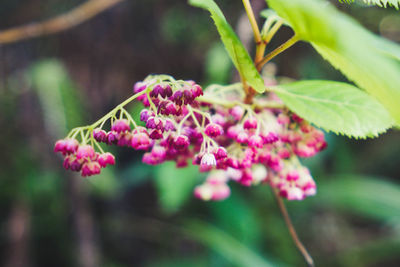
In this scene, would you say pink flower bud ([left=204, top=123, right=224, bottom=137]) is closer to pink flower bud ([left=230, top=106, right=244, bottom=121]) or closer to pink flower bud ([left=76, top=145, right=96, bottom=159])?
pink flower bud ([left=230, top=106, right=244, bottom=121])

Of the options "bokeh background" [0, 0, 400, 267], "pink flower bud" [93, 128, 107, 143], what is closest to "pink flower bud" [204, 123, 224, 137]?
"pink flower bud" [93, 128, 107, 143]

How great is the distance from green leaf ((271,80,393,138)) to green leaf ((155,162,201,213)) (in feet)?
5.33

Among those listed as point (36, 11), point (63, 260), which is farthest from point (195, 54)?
point (63, 260)

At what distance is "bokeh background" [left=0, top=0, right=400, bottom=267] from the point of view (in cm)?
273

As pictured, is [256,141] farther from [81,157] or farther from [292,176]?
[81,157]

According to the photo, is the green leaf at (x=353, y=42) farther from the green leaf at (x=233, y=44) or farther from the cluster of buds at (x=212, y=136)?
the cluster of buds at (x=212, y=136)

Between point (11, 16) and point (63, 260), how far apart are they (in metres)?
2.49

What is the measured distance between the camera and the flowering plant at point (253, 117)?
2.04 feet

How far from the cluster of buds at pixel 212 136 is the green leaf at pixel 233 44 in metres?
0.10

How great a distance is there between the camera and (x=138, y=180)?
326 cm

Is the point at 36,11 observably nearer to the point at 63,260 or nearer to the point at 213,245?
the point at 63,260

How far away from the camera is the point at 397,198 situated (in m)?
2.72

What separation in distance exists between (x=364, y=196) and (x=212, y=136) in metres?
2.55

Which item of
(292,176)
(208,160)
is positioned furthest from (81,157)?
(292,176)
